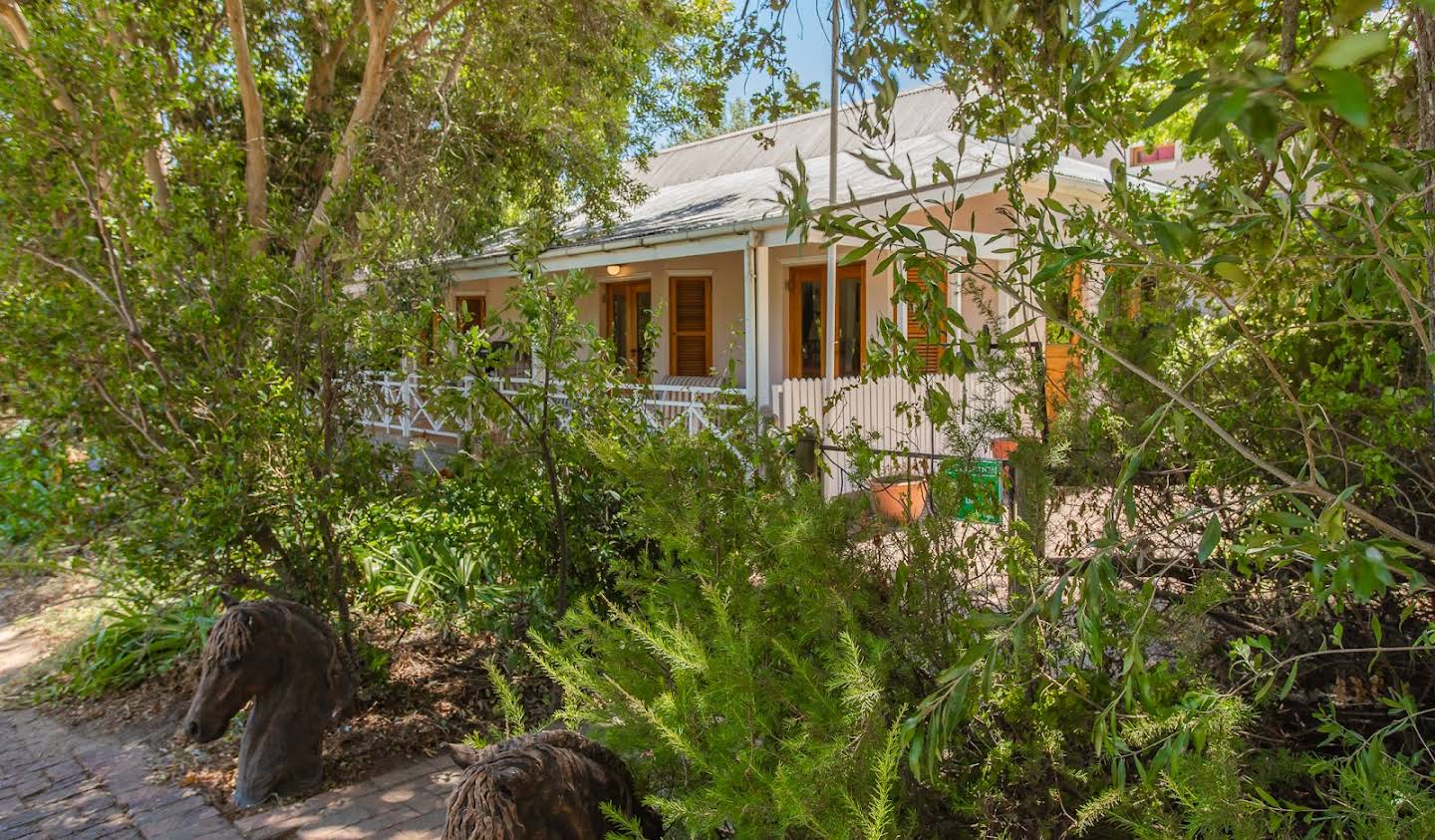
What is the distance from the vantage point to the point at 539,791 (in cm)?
229

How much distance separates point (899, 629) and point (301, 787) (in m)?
3.02

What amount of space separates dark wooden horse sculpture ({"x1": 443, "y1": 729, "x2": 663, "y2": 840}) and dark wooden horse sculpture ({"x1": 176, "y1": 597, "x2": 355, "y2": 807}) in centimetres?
166

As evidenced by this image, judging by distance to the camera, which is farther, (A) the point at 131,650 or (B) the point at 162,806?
(A) the point at 131,650

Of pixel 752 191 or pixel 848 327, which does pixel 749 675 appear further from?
pixel 752 191

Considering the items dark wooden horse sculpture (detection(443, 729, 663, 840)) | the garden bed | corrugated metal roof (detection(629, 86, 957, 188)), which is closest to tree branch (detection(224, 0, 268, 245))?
the garden bed

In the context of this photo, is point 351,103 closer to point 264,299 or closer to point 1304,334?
point 264,299

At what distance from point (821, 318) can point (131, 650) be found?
917 centimetres

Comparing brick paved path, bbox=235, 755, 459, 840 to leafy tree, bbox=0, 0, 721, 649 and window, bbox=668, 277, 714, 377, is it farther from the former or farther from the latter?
window, bbox=668, 277, 714, 377

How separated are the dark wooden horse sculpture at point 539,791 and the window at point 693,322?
40.9ft

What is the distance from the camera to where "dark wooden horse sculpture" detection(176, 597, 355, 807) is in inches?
148

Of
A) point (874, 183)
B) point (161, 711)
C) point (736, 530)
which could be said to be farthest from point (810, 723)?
point (874, 183)

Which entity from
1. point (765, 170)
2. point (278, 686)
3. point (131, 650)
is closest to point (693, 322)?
point (765, 170)

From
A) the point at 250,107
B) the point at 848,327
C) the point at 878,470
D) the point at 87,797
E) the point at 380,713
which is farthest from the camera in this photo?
the point at 848,327

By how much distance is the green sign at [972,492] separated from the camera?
299 cm
